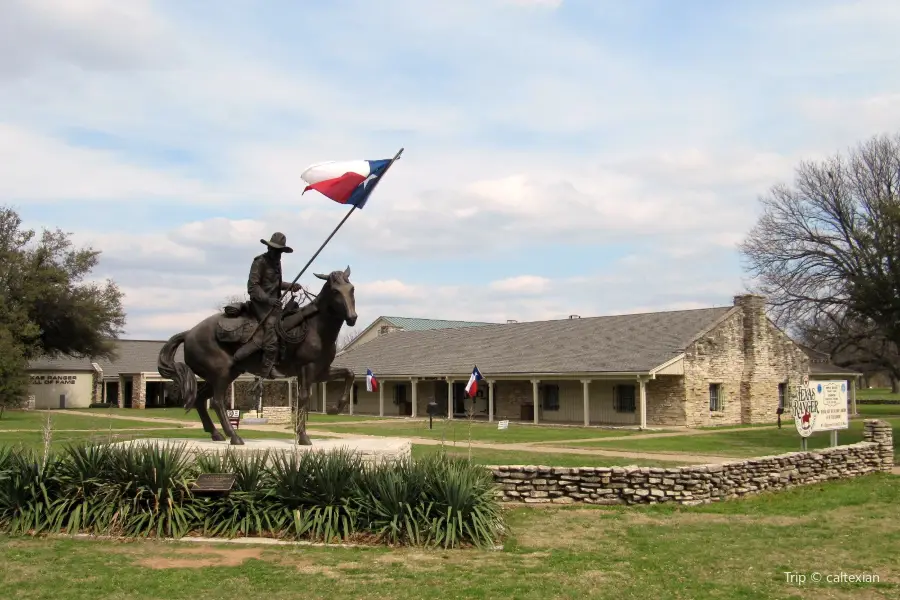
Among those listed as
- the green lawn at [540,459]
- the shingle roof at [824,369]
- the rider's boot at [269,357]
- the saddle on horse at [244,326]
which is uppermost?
the saddle on horse at [244,326]

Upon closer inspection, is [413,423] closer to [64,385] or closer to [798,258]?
[798,258]

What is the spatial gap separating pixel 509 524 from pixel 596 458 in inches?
356

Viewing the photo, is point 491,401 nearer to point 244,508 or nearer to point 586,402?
point 586,402

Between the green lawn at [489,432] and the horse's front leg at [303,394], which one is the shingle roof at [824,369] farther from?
the horse's front leg at [303,394]

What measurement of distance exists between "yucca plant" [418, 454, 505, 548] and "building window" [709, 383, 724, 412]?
2656 cm

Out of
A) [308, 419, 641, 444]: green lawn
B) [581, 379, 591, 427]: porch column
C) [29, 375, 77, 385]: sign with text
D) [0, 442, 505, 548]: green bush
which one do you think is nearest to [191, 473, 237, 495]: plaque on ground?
[0, 442, 505, 548]: green bush

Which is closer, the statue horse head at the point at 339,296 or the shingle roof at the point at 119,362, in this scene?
the statue horse head at the point at 339,296

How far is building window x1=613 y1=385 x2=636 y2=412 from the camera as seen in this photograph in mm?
34469

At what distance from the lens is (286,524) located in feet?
32.9

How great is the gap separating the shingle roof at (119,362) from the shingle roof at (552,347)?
65.3 feet

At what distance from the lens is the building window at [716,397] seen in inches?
1375

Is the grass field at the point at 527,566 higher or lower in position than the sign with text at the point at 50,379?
lower

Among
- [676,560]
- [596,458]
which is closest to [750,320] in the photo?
[596,458]

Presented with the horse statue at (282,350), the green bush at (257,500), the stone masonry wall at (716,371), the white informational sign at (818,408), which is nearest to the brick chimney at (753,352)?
the stone masonry wall at (716,371)
